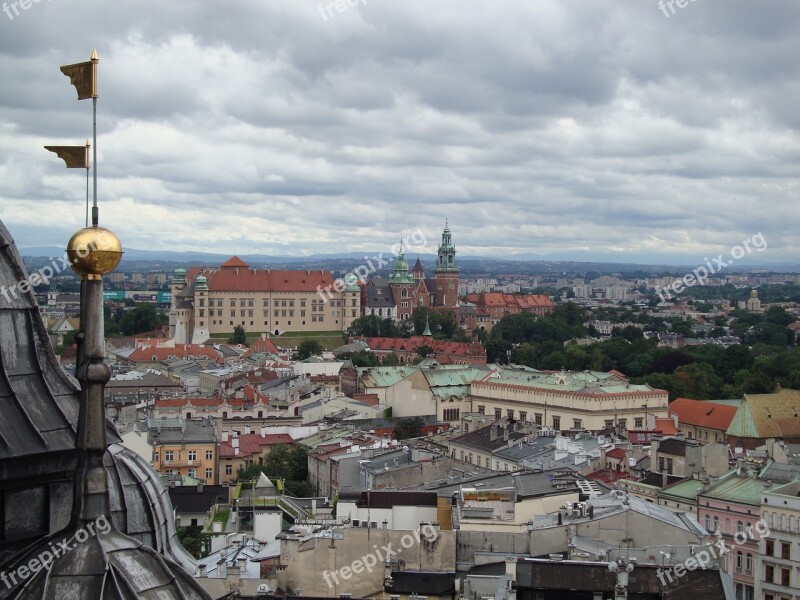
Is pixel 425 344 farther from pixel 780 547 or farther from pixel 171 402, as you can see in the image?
pixel 780 547

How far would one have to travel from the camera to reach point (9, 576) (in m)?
6.50

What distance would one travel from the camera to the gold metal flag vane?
278 inches

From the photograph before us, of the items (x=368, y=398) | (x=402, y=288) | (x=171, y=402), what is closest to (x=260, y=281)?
(x=402, y=288)

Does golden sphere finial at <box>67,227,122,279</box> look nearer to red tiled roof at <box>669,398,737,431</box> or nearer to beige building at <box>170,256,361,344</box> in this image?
red tiled roof at <box>669,398,737,431</box>

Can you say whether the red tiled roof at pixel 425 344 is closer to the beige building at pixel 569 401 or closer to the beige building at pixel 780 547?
the beige building at pixel 569 401

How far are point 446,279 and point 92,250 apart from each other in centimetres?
16399

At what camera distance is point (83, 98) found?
714cm

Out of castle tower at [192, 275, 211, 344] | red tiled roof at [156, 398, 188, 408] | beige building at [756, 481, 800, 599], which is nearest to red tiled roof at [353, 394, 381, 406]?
red tiled roof at [156, 398, 188, 408]

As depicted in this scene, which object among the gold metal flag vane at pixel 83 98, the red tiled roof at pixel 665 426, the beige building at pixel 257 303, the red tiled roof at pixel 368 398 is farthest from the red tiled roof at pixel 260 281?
the gold metal flag vane at pixel 83 98

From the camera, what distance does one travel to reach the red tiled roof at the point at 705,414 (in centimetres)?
7100

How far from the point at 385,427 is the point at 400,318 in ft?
299

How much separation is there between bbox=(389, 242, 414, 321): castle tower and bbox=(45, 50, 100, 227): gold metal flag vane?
152 meters

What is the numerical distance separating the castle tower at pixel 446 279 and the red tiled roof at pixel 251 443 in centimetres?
10736

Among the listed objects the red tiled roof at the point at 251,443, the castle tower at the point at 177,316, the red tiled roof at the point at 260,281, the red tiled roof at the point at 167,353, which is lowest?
the red tiled roof at the point at 251,443
